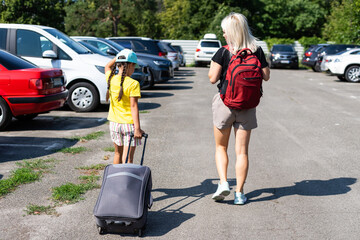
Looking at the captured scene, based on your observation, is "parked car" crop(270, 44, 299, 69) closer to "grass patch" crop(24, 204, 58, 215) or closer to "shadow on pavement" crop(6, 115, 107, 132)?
"shadow on pavement" crop(6, 115, 107, 132)

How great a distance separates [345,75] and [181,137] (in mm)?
15421

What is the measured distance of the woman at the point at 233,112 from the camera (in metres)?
4.68

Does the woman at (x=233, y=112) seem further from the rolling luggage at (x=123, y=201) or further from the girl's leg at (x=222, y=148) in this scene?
the rolling luggage at (x=123, y=201)

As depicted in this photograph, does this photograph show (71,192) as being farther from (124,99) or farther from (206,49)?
Answer: (206,49)

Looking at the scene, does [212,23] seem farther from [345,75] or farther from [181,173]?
[181,173]

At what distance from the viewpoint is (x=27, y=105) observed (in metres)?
8.74

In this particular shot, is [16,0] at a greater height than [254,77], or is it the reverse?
[16,0]

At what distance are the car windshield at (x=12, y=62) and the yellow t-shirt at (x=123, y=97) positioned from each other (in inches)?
181

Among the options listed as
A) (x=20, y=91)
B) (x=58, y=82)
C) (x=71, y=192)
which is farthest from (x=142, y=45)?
(x=71, y=192)

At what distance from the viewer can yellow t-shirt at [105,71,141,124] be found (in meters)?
Answer: 4.71

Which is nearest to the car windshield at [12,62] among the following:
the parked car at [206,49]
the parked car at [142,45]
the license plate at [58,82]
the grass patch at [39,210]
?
the license plate at [58,82]

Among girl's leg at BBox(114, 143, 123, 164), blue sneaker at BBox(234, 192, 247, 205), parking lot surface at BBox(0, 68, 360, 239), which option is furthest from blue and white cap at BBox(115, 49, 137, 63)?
blue sneaker at BBox(234, 192, 247, 205)

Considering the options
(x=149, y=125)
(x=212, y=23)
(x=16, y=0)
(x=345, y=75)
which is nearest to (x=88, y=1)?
(x=16, y=0)

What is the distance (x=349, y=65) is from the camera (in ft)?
71.5
